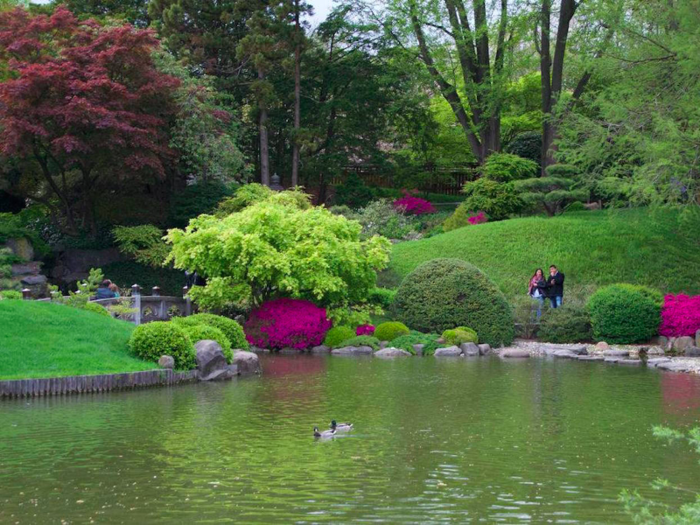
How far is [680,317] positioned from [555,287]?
3570mm

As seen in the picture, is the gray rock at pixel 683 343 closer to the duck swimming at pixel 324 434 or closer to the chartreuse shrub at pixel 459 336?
the chartreuse shrub at pixel 459 336

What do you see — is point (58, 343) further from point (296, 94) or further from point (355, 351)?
point (296, 94)

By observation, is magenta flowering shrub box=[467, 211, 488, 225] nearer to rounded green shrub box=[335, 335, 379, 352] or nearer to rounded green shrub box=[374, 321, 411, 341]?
rounded green shrub box=[374, 321, 411, 341]

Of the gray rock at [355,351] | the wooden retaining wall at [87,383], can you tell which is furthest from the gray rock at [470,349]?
the wooden retaining wall at [87,383]

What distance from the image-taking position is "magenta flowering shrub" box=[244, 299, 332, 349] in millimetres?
23719

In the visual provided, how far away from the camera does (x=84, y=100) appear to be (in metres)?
29.7

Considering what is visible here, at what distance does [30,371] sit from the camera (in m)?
16.4

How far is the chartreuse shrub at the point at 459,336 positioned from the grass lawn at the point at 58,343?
840 cm

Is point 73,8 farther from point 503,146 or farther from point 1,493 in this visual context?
point 1,493

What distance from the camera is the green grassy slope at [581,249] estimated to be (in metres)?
29.3

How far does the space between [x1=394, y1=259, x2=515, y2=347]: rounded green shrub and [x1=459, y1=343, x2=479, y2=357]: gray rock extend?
97 cm

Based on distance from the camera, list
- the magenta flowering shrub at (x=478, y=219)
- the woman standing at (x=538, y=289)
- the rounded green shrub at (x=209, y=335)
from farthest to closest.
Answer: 1. the magenta flowering shrub at (x=478, y=219)
2. the woman standing at (x=538, y=289)
3. the rounded green shrub at (x=209, y=335)

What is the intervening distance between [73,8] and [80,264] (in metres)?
13.4

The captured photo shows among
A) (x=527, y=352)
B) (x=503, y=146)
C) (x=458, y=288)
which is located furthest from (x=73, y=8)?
(x=527, y=352)
